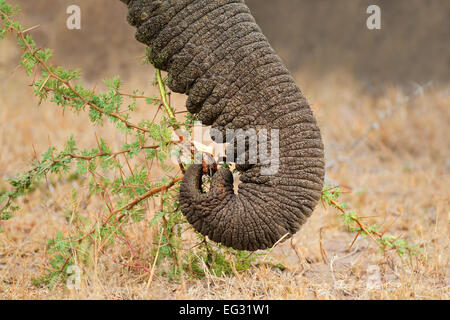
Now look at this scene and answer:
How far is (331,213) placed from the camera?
17.6 feet

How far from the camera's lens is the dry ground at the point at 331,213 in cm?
308

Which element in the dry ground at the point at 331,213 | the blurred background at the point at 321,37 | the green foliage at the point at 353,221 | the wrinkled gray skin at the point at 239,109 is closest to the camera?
the wrinkled gray skin at the point at 239,109

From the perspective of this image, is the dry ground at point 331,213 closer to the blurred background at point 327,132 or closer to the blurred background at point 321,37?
the blurred background at point 327,132

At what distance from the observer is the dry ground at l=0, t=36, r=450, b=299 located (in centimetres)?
308

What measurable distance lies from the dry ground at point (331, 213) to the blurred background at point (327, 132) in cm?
2

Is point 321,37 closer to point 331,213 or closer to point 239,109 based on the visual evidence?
point 331,213

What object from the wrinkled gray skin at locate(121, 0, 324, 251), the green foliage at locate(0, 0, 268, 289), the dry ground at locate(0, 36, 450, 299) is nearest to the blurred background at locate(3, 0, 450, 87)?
the dry ground at locate(0, 36, 450, 299)

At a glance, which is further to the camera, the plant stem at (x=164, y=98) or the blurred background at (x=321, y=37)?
the blurred background at (x=321, y=37)

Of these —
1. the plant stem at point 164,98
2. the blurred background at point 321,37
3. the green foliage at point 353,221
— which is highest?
the blurred background at point 321,37

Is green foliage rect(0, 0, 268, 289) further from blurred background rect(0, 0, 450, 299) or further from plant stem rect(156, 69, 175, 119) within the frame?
blurred background rect(0, 0, 450, 299)

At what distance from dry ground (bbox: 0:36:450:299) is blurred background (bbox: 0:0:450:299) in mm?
15

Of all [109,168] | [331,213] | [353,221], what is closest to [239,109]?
[109,168]

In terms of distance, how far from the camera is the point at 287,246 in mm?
4266

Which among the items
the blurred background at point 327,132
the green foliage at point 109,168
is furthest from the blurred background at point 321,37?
the green foliage at point 109,168
